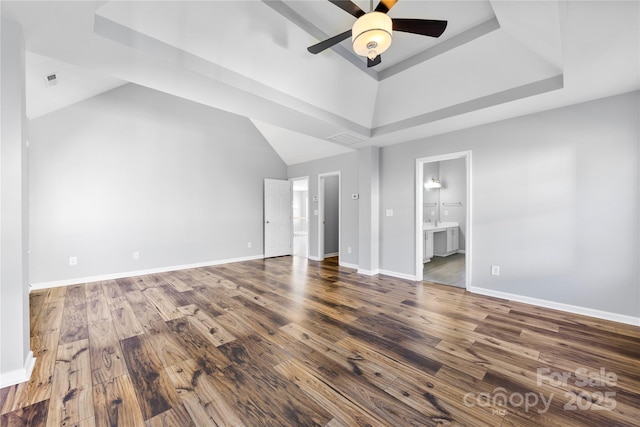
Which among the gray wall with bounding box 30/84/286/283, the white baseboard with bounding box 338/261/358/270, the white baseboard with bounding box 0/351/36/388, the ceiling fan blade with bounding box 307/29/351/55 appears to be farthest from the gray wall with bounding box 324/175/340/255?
the white baseboard with bounding box 0/351/36/388

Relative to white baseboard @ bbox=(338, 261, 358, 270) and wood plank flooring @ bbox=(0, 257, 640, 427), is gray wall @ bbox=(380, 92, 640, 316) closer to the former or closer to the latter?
wood plank flooring @ bbox=(0, 257, 640, 427)

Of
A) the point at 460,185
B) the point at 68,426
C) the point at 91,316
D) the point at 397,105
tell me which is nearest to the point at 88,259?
the point at 91,316

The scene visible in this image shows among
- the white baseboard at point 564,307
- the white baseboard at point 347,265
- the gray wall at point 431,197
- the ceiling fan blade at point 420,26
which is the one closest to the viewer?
the ceiling fan blade at point 420,26

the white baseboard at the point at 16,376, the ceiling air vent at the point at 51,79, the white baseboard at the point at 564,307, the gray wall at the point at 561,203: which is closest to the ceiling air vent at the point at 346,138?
the gray wall at the point at 561,203

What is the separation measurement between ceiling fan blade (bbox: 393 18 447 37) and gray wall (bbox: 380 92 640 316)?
212cm

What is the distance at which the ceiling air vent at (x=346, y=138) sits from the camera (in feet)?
13.1

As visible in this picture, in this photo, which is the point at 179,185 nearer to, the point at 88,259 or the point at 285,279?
the point at 88,259

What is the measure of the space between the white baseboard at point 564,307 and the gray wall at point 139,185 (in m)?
4.87

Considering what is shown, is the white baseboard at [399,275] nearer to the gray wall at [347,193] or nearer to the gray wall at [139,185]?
the gray wall at [347,193]

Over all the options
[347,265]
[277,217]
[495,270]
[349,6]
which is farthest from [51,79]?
[495,270]

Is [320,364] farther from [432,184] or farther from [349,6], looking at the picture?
[432,184]

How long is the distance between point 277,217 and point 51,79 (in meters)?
4.48

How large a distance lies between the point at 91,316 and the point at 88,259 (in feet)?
5.90

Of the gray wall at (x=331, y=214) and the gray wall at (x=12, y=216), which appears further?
the gray wall at (x=331, y=214)
